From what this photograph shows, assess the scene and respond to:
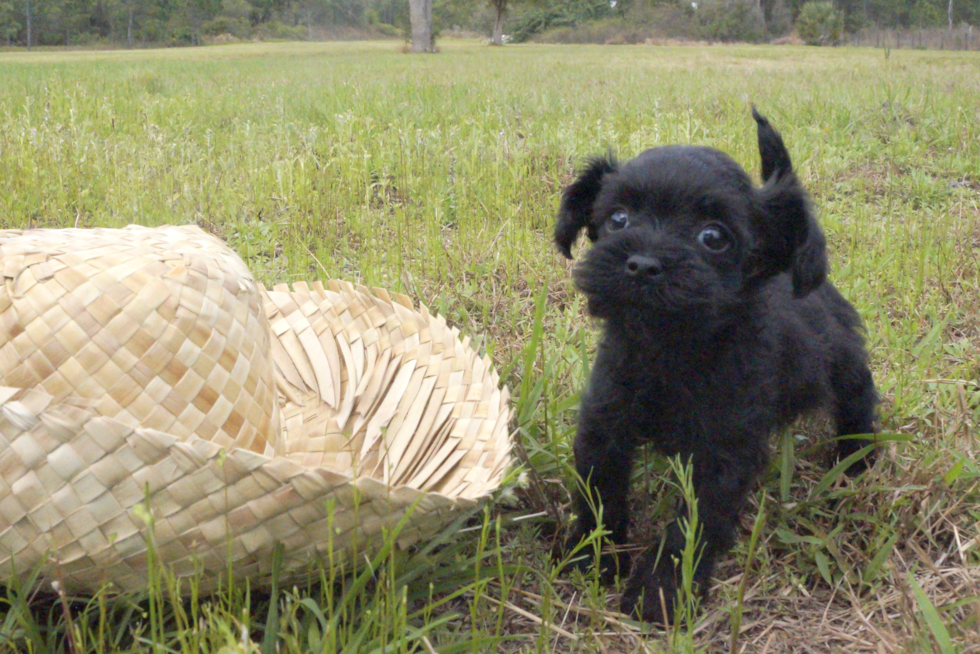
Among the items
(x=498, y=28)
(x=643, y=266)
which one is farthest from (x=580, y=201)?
(x=498, y=28)

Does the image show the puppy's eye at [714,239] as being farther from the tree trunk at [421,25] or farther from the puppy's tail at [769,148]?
the tree trunk at [421,25]

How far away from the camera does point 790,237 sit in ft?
7.22

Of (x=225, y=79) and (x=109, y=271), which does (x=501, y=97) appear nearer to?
(x=225, y=79)

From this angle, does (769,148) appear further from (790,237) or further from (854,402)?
(854,402)

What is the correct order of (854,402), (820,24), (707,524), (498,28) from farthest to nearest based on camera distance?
(498,28)
(820,24)
(854,402)
(707,524)

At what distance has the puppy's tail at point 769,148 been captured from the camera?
2.47 m

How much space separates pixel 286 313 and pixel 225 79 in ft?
33.7

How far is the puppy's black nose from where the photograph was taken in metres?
1.92

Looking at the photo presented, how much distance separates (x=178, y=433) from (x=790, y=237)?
5.36 feet

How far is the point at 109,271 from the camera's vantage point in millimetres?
1853

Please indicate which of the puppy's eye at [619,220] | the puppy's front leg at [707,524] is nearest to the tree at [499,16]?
the puppy's eye at [619,220]

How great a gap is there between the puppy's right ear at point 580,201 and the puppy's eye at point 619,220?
19 centimetres

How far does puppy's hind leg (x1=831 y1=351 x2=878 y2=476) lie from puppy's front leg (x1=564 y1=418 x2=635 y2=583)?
2.98 feet

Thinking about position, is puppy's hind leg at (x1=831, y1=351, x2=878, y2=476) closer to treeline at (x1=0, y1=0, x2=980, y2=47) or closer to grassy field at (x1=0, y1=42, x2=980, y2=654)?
grassy field at (x1=0, y1=42, x2=980, y2=654)
